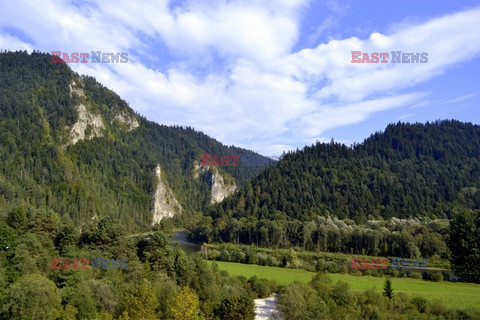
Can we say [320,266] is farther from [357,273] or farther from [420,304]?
[420,304]

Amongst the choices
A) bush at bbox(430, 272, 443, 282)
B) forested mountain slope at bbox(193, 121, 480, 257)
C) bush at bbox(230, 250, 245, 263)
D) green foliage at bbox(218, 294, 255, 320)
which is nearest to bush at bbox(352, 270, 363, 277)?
bush at bbox(430, 272, 443, 282)

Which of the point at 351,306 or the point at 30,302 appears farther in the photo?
the point at 351,306

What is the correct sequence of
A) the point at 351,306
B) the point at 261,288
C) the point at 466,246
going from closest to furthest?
the point at 351,306 → the point at 261,288 → the point at 466,246

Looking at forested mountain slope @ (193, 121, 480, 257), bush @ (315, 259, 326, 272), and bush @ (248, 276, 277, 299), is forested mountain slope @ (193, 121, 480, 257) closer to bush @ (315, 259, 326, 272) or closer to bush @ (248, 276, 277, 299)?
bush @ (315, 259, 326, 272)

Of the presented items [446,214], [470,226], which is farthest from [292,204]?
[470,226]

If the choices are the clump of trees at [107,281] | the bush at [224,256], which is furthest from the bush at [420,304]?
the bush at [224,256]

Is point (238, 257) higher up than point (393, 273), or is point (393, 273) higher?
point (393, 273)

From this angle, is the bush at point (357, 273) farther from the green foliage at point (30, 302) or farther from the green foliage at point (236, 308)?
the green foliage at point (30, 302)

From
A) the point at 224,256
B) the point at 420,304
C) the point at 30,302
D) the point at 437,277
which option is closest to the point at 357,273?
the point at 437,277

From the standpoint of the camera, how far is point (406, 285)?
63.2 metres

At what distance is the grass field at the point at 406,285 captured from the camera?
5391cm

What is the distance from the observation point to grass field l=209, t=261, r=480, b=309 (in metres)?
53.9

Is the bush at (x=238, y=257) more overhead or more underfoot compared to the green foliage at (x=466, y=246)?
more underfoot

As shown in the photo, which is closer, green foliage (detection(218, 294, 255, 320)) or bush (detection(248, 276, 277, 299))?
green foliage (detection(218, 294, 255, 320))
